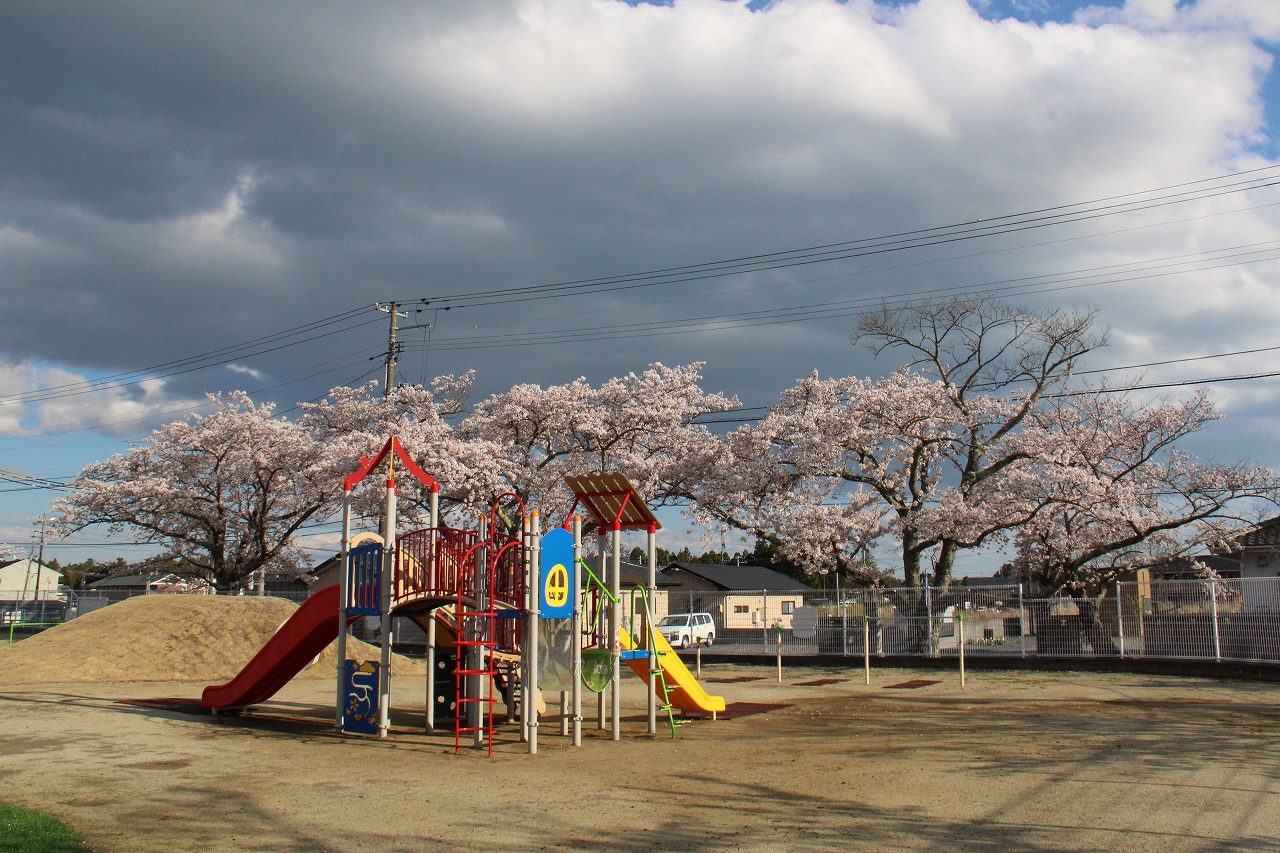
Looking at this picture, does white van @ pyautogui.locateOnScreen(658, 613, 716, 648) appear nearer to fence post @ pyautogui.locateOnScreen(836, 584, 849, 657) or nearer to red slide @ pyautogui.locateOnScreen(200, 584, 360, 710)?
fence post @ pyautogui.locateOnScreen(836, 584, 849, 657)

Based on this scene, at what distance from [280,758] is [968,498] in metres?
20.9

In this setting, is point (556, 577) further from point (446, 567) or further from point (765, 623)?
point (765, 623)

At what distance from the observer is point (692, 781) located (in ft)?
28.0

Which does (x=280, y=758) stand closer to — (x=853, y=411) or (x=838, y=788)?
(x=838, y=788)

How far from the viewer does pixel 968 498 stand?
26.3 m

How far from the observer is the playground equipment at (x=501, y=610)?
11016 mm

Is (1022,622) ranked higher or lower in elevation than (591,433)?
lower

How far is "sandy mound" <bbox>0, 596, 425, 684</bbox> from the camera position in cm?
2098

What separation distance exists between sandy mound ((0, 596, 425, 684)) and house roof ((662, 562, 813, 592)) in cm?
2429

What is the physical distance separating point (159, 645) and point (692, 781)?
18.5 meters

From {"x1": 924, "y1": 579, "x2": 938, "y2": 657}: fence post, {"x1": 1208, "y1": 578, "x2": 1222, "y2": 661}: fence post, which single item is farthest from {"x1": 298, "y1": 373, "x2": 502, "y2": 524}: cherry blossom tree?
{"x1": 1208, "y1": 578, "x2": 1222, "y2": 661}: fence post

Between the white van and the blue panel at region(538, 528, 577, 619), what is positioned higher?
the blue panel at region(538, 528, 577, 619)

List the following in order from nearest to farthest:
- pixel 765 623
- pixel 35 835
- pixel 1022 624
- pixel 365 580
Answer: pixel 35 835
pixel 365 580
pixel 1022 624
pixel 765 623

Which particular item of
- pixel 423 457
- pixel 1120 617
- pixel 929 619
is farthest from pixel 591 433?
pixel 1120 617
